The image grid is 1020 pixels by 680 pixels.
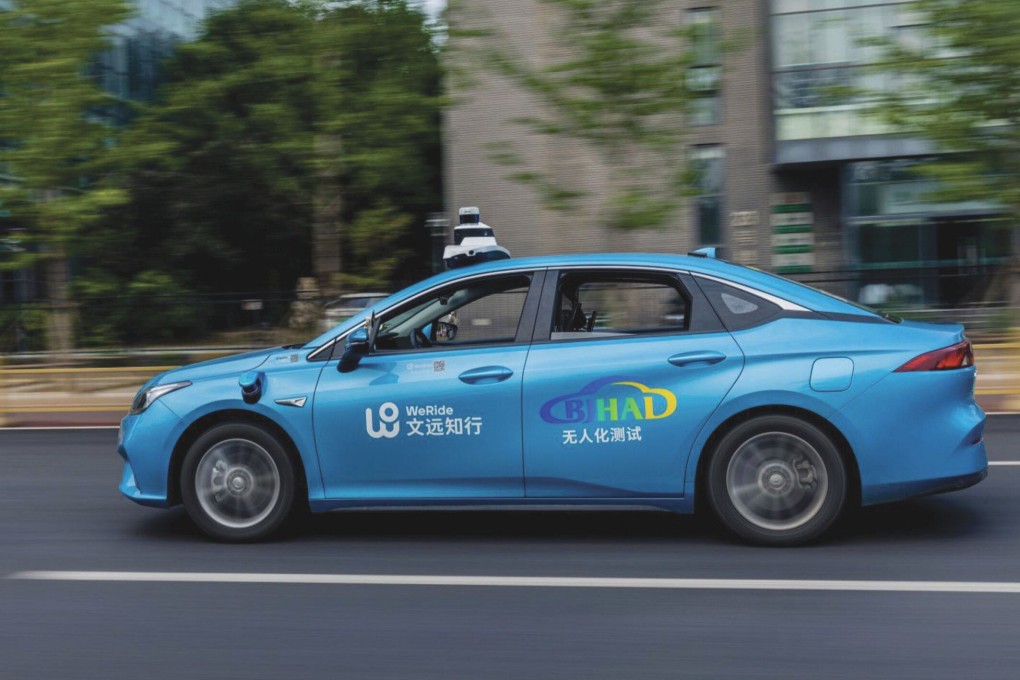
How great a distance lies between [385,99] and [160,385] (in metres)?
9.67

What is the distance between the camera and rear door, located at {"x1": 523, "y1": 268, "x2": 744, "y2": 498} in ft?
19.7

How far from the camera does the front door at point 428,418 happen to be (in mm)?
6109

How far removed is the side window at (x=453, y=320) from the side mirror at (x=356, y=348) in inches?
1.7

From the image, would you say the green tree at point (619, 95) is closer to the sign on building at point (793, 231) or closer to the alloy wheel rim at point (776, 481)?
the alloy wheel rim at point (776, 481)

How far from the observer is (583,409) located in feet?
19.8

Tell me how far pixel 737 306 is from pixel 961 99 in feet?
31.9

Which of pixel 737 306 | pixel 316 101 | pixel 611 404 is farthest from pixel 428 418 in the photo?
pixel 316 101

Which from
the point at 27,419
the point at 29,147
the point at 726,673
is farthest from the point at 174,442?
the point at 29,147

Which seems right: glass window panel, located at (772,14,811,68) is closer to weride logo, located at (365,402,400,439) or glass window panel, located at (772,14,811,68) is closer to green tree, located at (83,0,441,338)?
green tree, located at (83,0,441,338)

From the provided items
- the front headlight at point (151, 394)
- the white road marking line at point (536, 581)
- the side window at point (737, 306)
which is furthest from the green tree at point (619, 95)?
the white road marking line at point (536, 581)

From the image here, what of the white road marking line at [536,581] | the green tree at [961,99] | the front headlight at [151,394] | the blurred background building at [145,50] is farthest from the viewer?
Result: the blurred background building at [145,50]

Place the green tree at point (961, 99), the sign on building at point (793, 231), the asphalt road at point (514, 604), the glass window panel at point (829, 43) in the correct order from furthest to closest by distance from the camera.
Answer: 1. the sign on building at point (793, 231)
2. the glass window panel at point (829, 43)
3. the green tree at point (961, 99)
4. the asphalt road at point (514, 604)

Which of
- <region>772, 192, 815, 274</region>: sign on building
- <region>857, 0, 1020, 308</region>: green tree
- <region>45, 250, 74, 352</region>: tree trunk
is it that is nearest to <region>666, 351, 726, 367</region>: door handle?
<region>857, 0, 1020, 308</region>: green tree

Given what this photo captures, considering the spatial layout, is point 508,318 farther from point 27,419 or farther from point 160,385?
point 27,419
